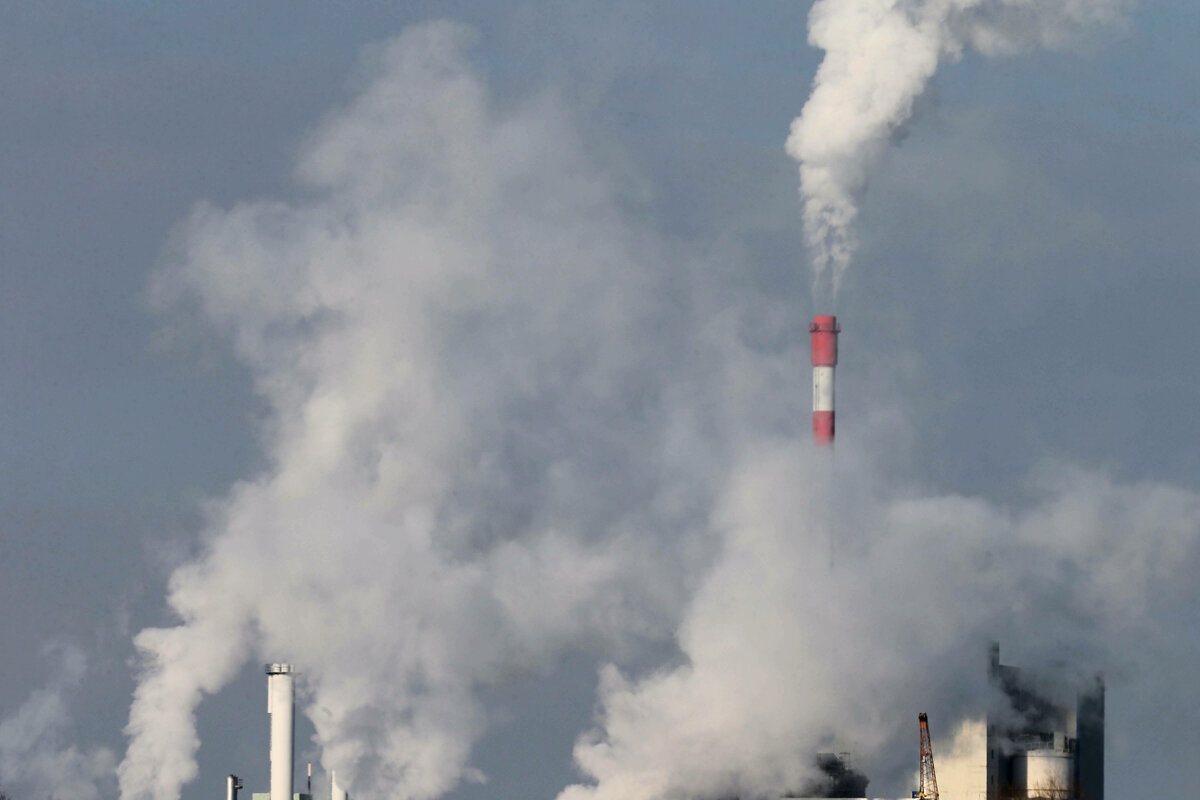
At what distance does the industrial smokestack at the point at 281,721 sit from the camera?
93.8 metres

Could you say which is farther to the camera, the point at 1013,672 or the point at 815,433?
the point at 1013,672

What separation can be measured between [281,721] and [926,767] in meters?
34.3

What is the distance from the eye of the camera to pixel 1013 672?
4048 inches

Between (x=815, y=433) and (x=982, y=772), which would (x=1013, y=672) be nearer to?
(x=982, y=772)

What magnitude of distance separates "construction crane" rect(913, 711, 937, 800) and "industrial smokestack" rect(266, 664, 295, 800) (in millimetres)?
33254

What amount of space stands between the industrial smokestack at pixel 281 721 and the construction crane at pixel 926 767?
3325 cm

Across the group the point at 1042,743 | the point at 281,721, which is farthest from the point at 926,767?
the point at 281,721

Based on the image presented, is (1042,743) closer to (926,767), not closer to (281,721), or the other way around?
(926,767)

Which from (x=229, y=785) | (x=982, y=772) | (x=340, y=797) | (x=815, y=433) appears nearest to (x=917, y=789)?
(x=982, y=772)

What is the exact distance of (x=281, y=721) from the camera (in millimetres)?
94500

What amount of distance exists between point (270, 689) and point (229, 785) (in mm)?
7631

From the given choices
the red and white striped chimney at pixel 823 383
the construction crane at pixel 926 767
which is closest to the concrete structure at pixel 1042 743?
the construction crane at pixel 926 767

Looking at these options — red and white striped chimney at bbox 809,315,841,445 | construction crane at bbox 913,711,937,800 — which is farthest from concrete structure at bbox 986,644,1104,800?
red and white striped chimney at bbox 809,315,841,445

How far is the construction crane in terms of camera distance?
98.1 meters
